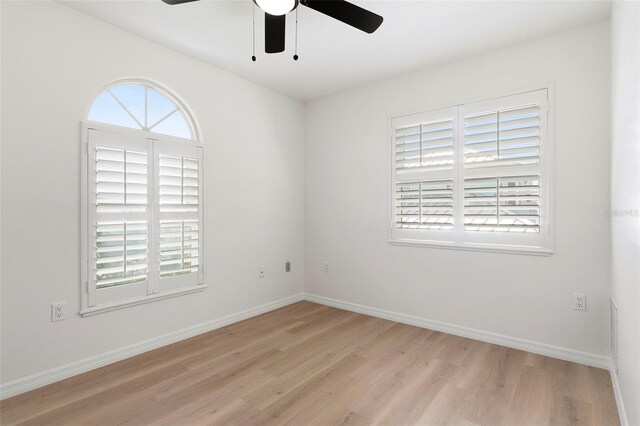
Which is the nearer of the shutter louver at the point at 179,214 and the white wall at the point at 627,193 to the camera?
the white wall at the point at 627,193

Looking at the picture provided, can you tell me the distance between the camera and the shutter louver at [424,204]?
3.22 m

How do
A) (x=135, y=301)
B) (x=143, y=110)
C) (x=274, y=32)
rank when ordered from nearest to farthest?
(x=274, y=32)
(x=135, y=301)
(x=143, y=110)

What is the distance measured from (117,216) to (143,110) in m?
0.94

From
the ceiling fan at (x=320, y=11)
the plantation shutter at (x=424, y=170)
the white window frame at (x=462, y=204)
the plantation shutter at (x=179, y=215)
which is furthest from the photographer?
the plantation shutter at (x=424, y=170)

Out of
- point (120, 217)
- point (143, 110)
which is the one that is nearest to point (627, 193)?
point (120, 217)

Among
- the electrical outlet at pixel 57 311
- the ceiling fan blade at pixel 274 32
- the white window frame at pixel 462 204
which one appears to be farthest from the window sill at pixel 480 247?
the electrical outlet at pixel 57 311

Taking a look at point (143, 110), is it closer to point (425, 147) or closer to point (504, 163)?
point (425, 147)

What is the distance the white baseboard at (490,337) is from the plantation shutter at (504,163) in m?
0.93

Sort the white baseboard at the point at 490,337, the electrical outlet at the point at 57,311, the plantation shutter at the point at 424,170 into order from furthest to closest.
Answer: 1. the plantation shutter at the point at 424,170
2. the white baseboard at the point at 490,337
3. the electrical outlet at the point at 57,311

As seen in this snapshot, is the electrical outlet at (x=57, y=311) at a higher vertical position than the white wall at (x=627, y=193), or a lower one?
lower

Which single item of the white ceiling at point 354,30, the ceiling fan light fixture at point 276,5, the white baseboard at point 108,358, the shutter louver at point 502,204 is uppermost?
the white ceiling at point 354,30

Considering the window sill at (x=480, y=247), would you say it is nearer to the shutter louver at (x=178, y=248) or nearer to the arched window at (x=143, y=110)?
the shutter louver at (x=178, y=248)

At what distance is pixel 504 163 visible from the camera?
2.87 metres

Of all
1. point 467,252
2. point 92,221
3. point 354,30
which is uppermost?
point 354,30
